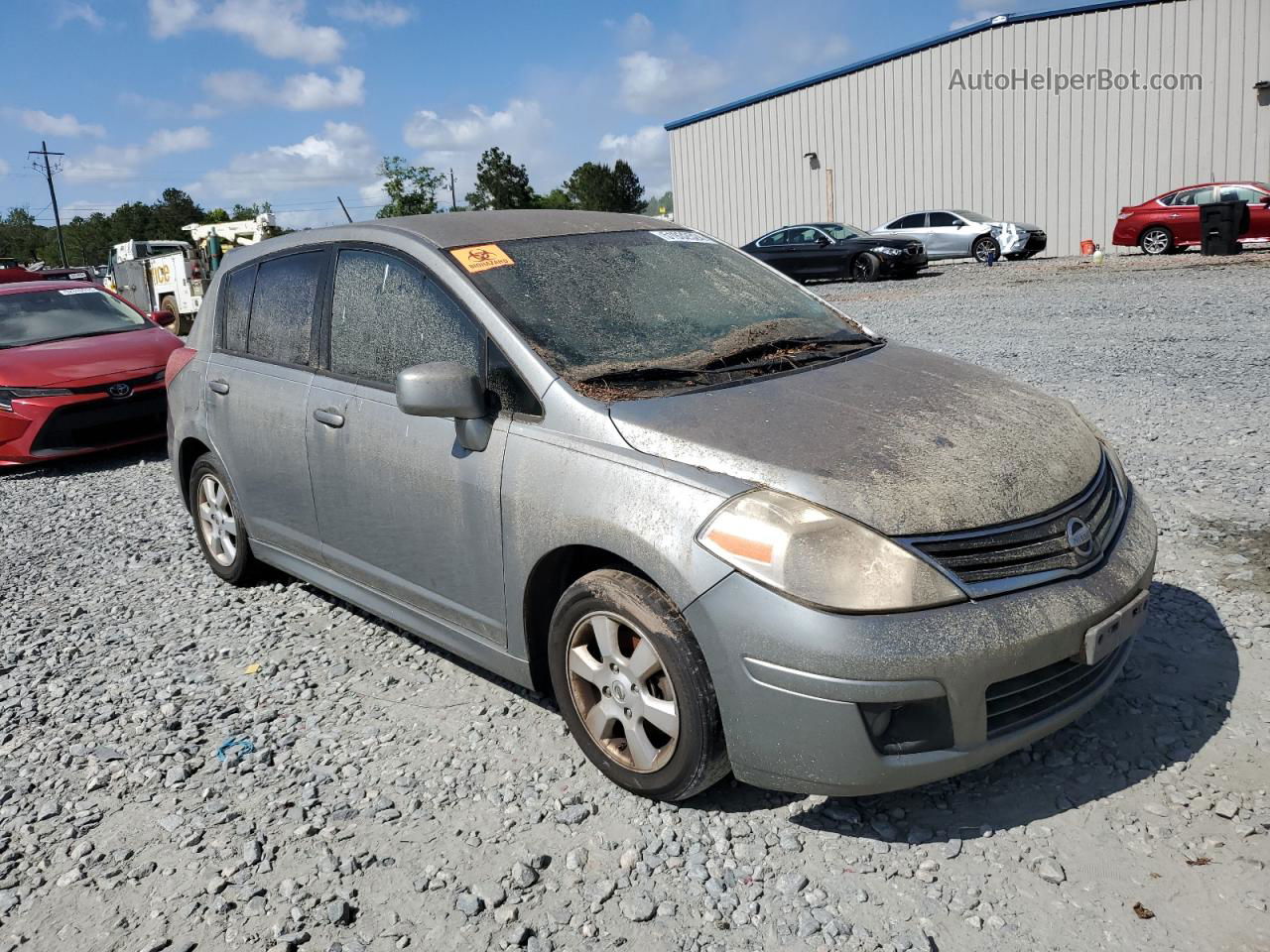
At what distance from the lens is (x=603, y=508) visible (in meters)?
2.97

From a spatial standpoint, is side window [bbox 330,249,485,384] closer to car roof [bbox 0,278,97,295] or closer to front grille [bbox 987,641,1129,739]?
front grille [bbox 987,641,1129,739]

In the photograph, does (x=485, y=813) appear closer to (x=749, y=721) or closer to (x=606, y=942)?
(x=606, y=942)

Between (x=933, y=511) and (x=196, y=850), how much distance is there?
2.32 meters

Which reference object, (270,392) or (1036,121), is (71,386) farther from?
(1036,121)

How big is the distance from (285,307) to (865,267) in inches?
805

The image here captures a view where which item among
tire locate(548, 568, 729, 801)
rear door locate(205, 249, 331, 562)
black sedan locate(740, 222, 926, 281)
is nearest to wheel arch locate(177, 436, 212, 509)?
rear door locate(205, 249, 331, 562)

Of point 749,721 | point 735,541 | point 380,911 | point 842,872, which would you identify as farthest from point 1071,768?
point 380,911

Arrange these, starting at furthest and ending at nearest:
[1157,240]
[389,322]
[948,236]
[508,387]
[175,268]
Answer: [948,236], [175,268], [1157,240], [389,322], [508,387]

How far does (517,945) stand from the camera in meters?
2.56

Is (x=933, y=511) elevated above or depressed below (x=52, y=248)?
below

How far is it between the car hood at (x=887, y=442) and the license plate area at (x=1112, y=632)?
35 centimetres

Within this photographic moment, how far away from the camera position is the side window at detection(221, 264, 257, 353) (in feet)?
15.9

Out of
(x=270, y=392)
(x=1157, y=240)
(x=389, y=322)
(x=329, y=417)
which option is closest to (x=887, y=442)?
(x=389, y=322)

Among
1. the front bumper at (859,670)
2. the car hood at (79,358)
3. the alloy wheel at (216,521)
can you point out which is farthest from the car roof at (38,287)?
the front bumper at (859,670)
